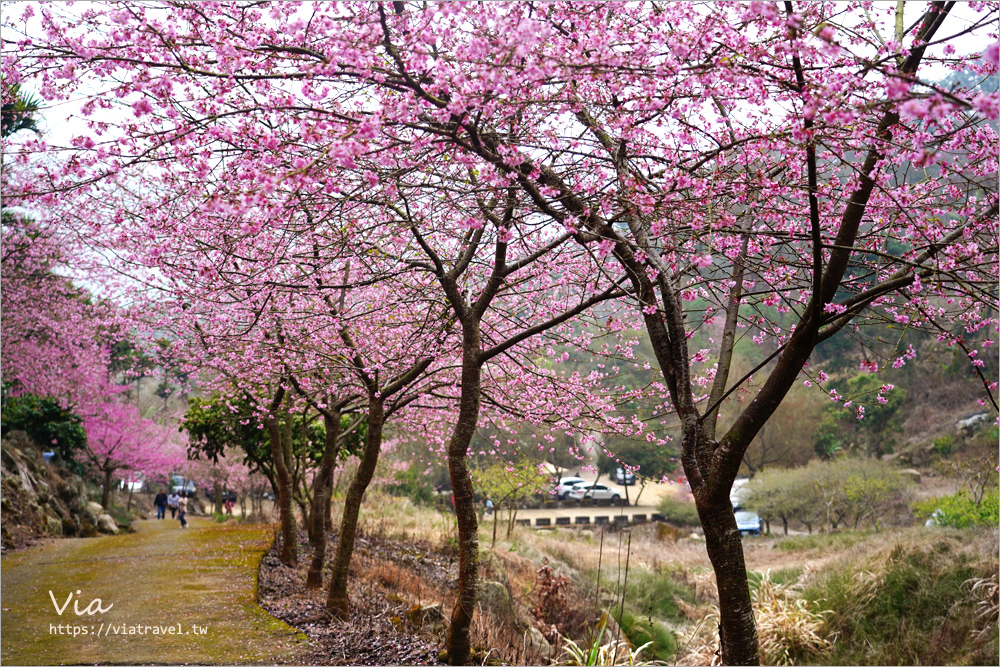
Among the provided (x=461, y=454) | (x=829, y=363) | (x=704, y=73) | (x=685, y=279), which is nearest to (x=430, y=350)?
(x=461, y=454)

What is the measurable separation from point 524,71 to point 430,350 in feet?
11.9

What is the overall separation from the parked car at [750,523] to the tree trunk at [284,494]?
18.3 meters

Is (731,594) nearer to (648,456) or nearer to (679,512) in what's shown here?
(679,512)

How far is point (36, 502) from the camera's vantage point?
542 inches

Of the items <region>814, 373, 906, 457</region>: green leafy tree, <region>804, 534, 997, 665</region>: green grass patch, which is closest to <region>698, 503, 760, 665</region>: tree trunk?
<region>804, 534, 997, 665</region>: green grass patch

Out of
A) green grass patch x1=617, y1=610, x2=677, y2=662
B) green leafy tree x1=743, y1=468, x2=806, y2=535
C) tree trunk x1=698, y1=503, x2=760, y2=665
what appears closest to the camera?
tree trunk x1=698, y1=503, x2=760, y2=665

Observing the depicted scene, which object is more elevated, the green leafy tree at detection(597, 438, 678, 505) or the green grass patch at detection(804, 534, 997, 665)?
the green leafy tree at detection(597, 438, 678, 505)

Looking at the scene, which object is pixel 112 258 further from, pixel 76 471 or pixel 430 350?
A: pixel 76 471

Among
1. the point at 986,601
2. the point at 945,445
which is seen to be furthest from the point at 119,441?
the point at 945,445

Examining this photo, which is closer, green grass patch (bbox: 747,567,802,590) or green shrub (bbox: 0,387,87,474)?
green grass patch (bbox: 747,567,802,590)

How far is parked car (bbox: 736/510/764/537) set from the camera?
2394 cm

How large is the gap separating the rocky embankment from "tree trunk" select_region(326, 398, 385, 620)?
7.69 m

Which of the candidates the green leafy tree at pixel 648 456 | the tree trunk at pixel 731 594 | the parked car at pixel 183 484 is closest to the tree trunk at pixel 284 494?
the tree trunk at pixel 731 594

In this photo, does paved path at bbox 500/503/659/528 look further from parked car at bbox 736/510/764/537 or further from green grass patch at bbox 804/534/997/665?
green grass patch at bbox 804/534/997/665
